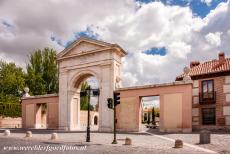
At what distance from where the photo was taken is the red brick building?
92.7 feet

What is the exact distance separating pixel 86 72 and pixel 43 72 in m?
22.2

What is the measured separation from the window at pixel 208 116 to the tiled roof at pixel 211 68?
3653 millimetres

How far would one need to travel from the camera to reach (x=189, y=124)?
2333cm

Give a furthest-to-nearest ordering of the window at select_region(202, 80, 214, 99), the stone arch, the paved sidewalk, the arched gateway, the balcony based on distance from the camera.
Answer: the window at select_region(202, 80, 214, 99), the balcony, the stone arch, the arched gateway, the paved sidewalk

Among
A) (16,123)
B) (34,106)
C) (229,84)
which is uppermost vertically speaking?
(229,84)

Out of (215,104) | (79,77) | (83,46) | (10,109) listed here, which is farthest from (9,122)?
(215,104)

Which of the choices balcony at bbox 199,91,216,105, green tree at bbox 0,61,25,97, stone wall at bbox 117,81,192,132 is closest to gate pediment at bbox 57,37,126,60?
stone wall at bbox 117,81,192,132

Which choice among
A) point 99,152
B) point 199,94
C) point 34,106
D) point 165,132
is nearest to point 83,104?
point 34,106

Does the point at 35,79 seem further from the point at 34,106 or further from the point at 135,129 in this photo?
the point at 135,129

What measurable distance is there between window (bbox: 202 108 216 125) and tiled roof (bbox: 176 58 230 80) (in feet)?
12.0

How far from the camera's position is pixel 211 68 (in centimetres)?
3066

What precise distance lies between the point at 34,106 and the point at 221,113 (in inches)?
782

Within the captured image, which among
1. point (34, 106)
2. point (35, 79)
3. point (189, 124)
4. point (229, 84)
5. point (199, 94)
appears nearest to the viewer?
point (189, 124)

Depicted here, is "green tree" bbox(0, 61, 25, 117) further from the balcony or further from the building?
the balcony
